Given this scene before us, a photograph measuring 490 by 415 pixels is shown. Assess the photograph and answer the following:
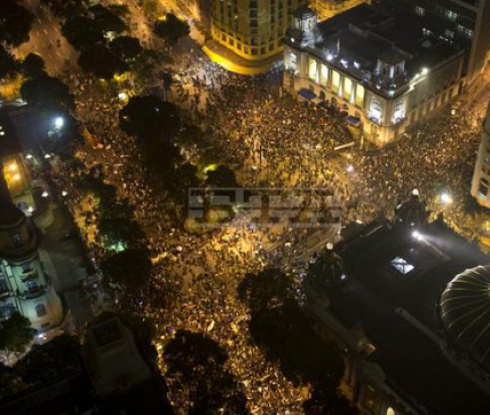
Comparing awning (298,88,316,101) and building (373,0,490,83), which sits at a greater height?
building (373,0,490,83)

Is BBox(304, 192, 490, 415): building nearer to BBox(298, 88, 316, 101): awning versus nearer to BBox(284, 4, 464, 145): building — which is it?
BBox(284, 4, 464, 145): building

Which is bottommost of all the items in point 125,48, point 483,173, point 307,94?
point 307,94

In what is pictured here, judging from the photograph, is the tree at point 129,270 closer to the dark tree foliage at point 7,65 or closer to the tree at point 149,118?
the tree at point 149,118

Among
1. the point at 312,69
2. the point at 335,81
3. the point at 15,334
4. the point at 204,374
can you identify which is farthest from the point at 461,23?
the point at 15,334

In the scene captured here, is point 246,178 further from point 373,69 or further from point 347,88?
point 373,69

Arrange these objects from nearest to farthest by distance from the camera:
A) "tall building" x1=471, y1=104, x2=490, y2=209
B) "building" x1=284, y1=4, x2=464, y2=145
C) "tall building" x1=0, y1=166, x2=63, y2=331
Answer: "tall building" x1=0, y1=166, x2=63, y2=331 → "tall building" x1=471, y1=104, x2=490, y2=209 → "building" x1=284, y1=4, x2=464, y2=145

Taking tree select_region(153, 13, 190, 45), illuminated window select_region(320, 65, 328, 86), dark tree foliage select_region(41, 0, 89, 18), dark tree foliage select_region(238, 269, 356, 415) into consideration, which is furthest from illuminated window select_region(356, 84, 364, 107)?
dark tree foliage select_region(41, 0, 89, 18)

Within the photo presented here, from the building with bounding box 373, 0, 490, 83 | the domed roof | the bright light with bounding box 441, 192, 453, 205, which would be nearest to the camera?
the domed roof
